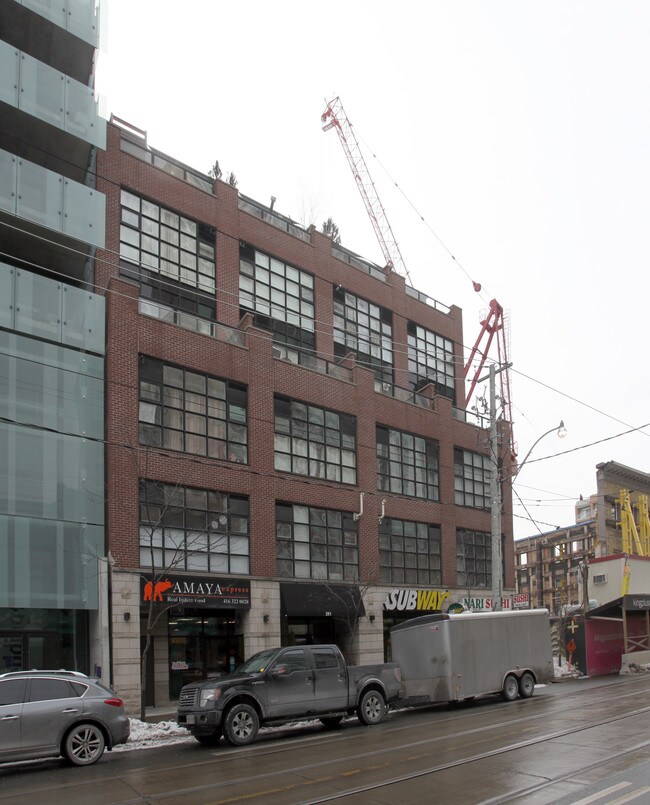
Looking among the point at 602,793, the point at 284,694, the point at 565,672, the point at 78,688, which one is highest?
the point at 78,688

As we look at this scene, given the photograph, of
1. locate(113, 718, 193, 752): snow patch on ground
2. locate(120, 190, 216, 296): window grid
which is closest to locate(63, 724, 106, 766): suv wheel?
locate(113, 718, 193, 752): snow patch on ground

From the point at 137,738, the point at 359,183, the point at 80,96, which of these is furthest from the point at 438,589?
the point at 359,183

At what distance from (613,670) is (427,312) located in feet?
59.9

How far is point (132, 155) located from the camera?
28.9m

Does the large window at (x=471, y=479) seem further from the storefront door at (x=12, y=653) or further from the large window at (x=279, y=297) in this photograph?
the storefront door at (x=12, y=653)

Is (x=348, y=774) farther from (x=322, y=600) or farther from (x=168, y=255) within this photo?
(x=168, y=255)

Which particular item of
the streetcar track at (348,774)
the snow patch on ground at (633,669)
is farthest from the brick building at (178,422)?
the streetcar track at (348,774)

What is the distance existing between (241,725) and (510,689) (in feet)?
31.6

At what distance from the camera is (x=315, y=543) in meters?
31.2

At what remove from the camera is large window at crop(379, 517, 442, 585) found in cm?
3444

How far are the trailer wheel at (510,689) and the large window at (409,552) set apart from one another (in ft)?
34.9

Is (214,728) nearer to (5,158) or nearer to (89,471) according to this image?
(89,471)

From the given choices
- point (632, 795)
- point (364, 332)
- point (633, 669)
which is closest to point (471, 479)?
point (364, 332)

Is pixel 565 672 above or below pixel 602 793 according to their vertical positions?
below
